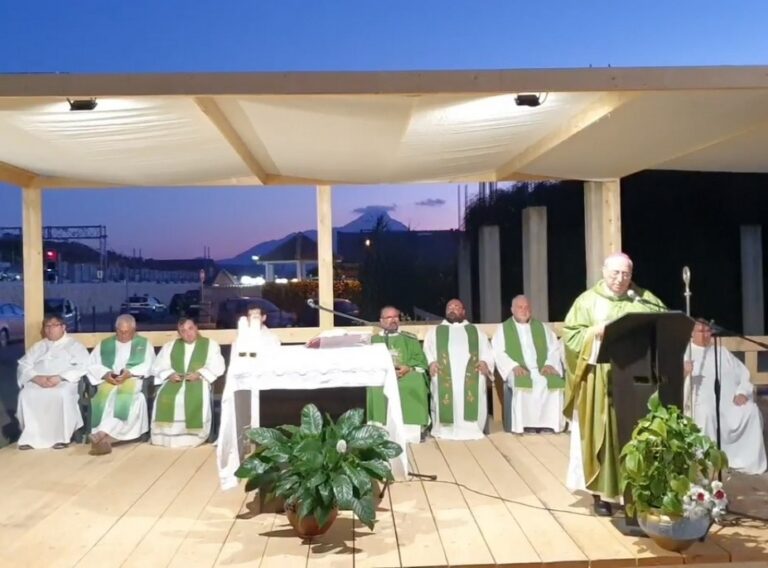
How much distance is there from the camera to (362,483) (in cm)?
387

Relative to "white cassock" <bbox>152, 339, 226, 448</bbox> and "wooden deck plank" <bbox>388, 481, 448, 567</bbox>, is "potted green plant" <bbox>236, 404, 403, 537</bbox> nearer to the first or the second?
"wooden deck plank" <bbox>388, 481, 448, 567</bbox>

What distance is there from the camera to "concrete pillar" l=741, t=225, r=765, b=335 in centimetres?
873

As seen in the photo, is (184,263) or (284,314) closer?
(284,314)

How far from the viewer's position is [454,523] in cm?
430

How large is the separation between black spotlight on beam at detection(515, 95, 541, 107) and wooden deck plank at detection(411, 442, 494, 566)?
2.18 metres

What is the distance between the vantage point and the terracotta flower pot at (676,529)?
3658mm

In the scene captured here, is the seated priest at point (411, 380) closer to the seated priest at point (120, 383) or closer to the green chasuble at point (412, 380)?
the green chasuble at point (412, 380)

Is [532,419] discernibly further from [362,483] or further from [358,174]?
[362,483]

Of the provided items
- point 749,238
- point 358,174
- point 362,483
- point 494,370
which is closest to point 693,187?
point 749,238

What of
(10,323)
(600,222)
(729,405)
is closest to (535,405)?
(729,405)

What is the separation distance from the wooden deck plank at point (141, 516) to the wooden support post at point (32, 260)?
82.5 inches

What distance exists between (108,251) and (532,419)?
20.7 ft

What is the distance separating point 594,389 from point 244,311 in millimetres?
4878

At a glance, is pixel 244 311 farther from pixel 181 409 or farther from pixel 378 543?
pixel 378 543
